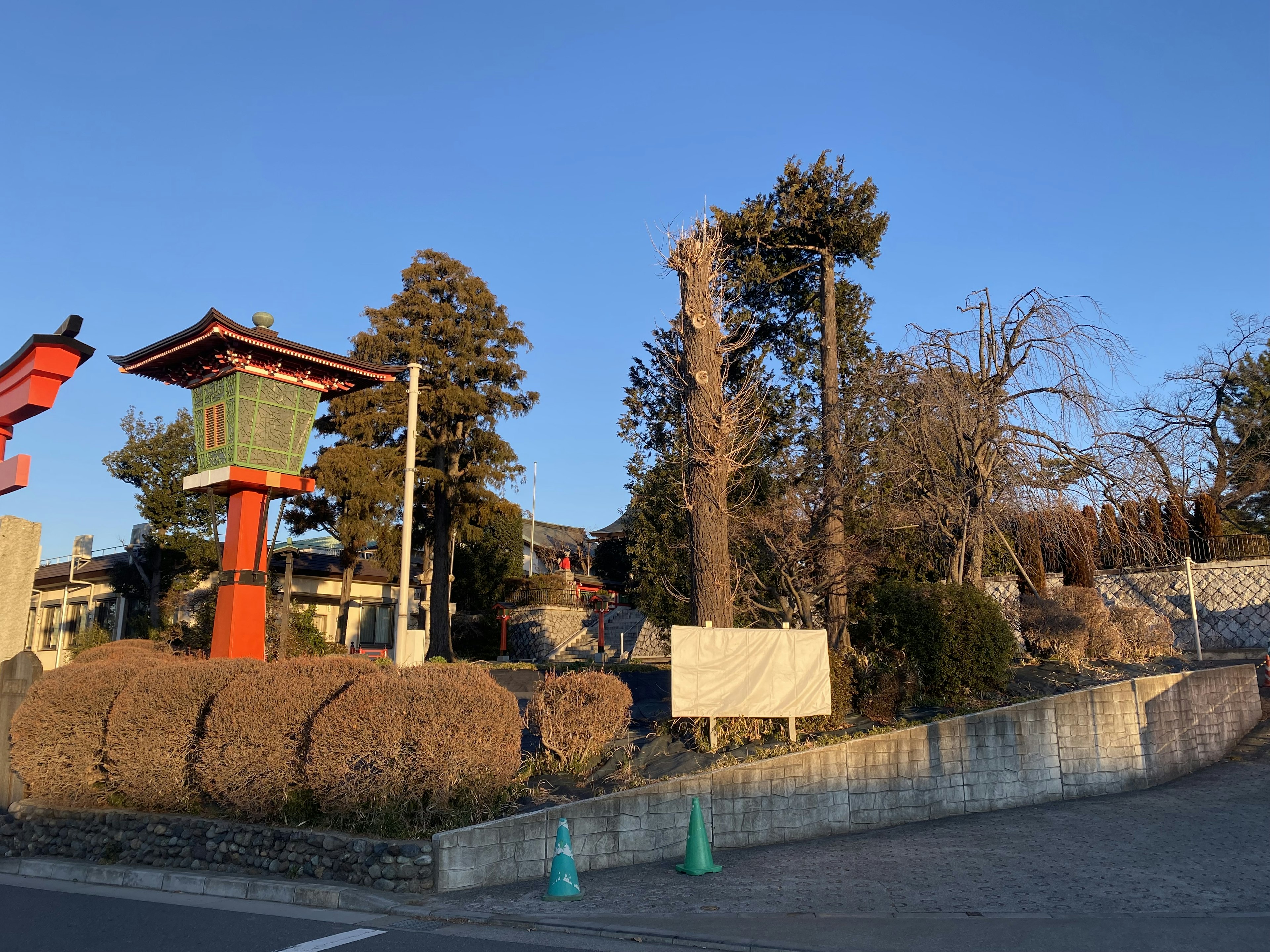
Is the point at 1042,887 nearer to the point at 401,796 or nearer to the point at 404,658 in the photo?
the point at 401,796

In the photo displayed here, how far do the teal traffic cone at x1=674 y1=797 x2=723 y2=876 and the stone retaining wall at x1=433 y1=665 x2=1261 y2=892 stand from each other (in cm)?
67

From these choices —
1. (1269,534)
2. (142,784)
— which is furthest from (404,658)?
(1269,534)

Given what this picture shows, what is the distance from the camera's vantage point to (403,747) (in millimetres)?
8414

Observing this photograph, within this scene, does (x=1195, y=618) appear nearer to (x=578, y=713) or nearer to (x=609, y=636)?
(x=578, y=713)

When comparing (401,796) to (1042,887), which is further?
(401,796)

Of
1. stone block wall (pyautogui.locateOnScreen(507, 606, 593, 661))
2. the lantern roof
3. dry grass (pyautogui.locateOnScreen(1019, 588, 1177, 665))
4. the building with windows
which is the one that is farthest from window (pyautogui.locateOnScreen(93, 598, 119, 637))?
dry grass (pyautogui.locateOnScreen(1019, 588, 1177, 665))

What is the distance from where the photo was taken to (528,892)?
7629mm

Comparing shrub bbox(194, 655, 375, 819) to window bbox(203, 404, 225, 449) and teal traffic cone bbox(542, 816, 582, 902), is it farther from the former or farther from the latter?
window bbox(203, 404, 225, 449)

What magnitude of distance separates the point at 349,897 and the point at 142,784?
3780 millimetres

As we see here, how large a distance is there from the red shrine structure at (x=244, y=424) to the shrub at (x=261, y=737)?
5.46 metres

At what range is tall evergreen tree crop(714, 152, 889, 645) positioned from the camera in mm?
14641

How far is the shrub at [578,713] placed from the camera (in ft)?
33.2

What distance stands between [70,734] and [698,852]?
7.95 meters

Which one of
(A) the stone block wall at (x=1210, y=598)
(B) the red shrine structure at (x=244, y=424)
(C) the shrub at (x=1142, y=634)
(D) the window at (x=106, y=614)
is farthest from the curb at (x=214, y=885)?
(D) the window at (x=106, y=614)
